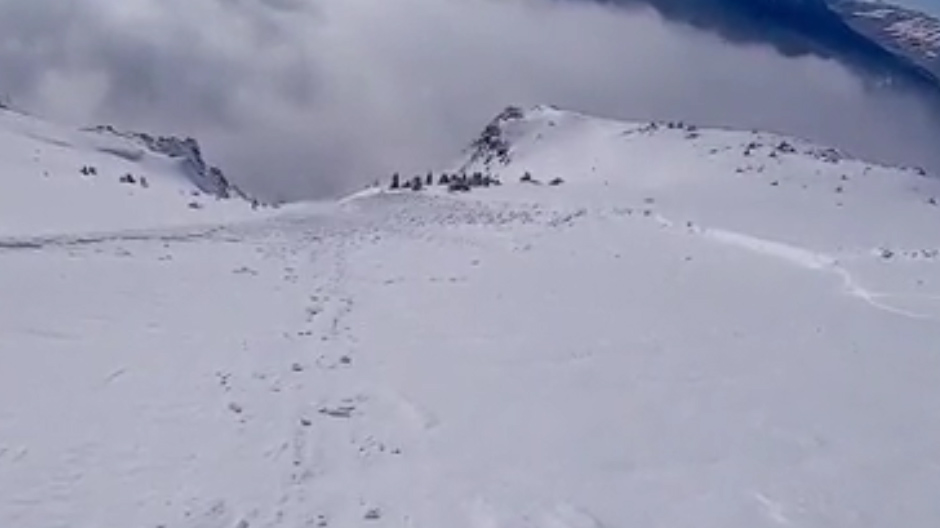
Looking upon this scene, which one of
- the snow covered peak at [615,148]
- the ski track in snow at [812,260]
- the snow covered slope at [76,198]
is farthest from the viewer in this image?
the snow covered peak at [615,148]

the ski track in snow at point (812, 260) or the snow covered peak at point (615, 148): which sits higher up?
the snow covered peak at point (615, 148)

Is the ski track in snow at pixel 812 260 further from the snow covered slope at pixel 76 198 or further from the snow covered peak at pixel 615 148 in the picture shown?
the snow covered peak at pixel 615 148

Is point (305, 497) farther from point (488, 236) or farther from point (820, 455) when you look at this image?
point (488, 236)

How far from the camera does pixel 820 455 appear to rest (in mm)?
13797

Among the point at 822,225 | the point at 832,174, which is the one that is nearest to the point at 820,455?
the point at 822,225

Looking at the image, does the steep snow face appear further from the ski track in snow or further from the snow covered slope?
the snow covered slope

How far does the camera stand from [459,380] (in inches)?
629

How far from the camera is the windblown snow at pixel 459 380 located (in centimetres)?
1154

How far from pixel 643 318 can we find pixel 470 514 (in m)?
10.7

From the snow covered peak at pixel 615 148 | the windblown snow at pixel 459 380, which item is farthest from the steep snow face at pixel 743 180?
the windblown snow at pixel 459 380

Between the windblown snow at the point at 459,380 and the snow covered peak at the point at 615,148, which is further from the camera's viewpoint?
the snow covered peak at the point at 615,148

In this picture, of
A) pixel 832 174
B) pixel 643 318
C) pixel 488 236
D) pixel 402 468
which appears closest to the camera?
pixel 402 468

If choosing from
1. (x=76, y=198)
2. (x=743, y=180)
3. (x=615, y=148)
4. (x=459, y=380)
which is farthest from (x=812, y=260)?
(x=615, y=148)

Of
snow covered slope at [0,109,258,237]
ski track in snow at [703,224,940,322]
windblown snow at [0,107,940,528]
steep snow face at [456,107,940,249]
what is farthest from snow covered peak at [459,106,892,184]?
snow covered slope at [0,109,258,237]
